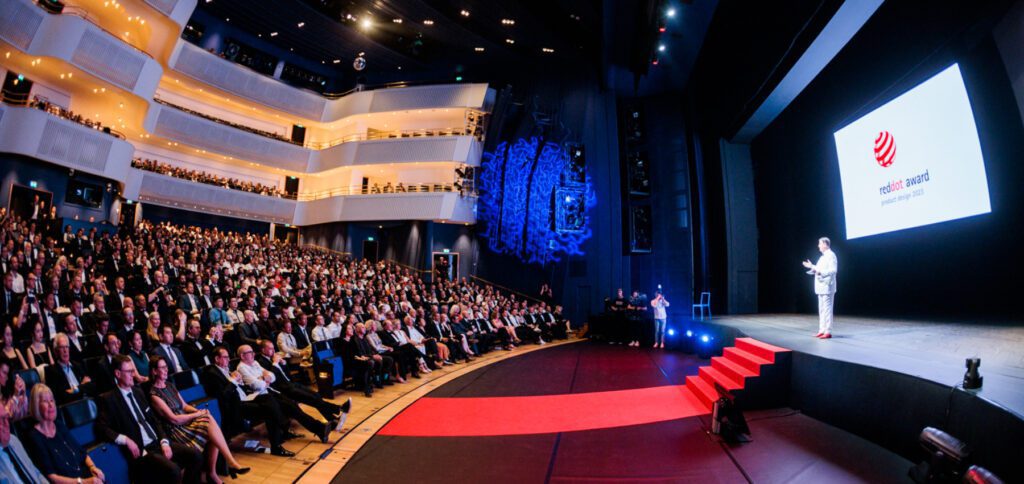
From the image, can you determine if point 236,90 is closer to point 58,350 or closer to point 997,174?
point 58,350

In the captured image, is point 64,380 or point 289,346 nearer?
point 64,380

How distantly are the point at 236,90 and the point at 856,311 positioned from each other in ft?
71.2

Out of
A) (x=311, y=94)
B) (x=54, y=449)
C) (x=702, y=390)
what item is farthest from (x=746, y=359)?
(x=311, y=94)

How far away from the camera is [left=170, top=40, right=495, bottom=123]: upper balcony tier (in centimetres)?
1859

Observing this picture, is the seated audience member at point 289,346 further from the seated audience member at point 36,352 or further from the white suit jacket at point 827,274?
the white suit jacket at point 827,274

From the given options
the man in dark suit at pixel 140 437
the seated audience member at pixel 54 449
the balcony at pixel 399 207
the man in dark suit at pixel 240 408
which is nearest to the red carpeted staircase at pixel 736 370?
the man in dark suit at pixel 240 408

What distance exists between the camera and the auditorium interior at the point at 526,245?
3.52 meters

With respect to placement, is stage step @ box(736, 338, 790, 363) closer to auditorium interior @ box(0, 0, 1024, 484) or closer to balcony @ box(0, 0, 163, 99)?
auditorium interior @ box(0, 0, 1024, 484)

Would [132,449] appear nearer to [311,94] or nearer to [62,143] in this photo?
[62,143]

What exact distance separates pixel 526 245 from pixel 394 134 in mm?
8911

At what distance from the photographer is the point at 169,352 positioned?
454cm

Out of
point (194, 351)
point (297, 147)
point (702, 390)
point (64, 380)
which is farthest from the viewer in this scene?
point (297, 147)

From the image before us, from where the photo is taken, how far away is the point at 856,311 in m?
7.14

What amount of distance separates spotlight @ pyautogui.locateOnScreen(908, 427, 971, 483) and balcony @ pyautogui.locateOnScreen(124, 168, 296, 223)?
19.9 m
